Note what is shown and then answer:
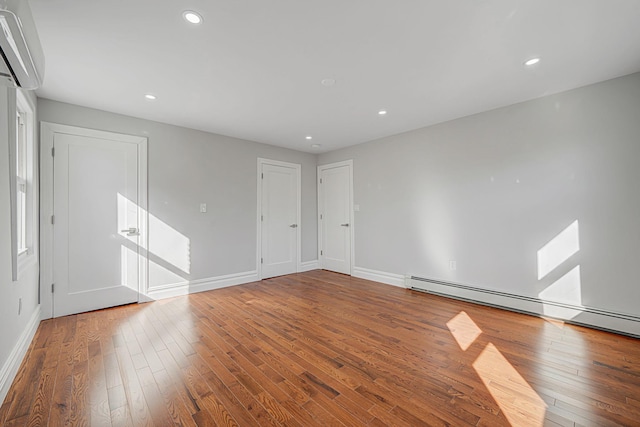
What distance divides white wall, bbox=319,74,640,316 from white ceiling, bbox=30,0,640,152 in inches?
14.7

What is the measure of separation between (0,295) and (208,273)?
2440mm

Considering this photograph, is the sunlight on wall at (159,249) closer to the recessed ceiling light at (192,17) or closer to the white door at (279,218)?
the white door at (279,218)

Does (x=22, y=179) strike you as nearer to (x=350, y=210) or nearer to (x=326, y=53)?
(x=326, y=53)

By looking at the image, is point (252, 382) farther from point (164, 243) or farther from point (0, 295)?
point (164, 243)

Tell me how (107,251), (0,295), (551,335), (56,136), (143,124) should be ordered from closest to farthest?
1. (0,295)
2. (551,335)
3. (56,136)
4. (107,251)
5. (143,124)

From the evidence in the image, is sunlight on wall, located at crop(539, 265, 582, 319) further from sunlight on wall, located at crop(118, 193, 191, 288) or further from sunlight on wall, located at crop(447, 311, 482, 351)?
sunlight on wall, located at crop(118, 193, 191, 288)

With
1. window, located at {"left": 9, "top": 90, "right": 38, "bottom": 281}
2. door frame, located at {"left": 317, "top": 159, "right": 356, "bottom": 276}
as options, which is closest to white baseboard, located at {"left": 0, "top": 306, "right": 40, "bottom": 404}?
window, located at {"left": 9, "top": 90, "right": 38, "bottom": 281}

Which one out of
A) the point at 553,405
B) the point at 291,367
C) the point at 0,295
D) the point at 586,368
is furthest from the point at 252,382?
the point at 586,368

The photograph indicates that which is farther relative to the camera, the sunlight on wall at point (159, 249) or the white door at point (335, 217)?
the white door at point (335, 217)

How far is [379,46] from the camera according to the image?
2.09 m

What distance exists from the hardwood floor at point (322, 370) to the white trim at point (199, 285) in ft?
1.61

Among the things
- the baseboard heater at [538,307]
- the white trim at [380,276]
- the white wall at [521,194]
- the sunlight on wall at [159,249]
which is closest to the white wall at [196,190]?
the sunlight on wall at [159,249]

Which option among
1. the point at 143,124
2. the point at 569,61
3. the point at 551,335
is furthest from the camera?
the point at 143,124

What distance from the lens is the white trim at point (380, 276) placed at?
4332 mm
